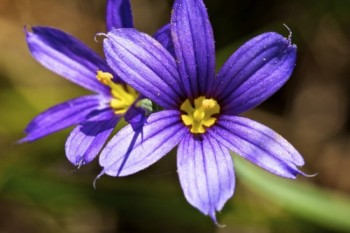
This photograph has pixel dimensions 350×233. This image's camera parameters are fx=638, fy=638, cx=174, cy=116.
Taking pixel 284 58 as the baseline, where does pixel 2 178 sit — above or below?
below

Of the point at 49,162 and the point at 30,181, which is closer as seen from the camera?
the point at 30,181

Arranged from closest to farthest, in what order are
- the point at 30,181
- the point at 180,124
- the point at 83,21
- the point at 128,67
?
1. the point at 128,67
2. the point at 180,124
3. the point at 30,181
4. the point at 83,21

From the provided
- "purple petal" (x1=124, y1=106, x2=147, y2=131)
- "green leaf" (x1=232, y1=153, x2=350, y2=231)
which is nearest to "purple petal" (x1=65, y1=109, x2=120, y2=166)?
"purple petal" (x1=124, y1=106, x2=147, y2=131)

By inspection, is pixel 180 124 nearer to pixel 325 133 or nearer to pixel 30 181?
pixel 30 181

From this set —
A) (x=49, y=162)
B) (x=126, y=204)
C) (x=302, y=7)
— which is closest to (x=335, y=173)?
(x=302, y=7)

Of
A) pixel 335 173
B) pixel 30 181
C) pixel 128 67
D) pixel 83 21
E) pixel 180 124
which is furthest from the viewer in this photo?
pixel 83 21

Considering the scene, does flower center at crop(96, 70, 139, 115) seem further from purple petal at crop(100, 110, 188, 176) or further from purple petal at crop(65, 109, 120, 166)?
purple petal at crop(100, 110, 188, 176)

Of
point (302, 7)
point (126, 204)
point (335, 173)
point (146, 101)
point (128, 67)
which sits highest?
point (128, 67)
